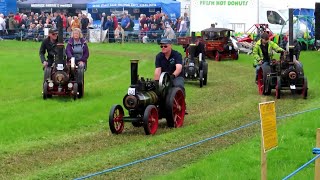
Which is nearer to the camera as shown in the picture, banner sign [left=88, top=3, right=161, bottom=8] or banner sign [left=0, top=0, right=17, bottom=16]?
banner sign [left=88, top=3, right=161, bottom=8]

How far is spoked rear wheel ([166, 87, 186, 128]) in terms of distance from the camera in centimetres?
1273

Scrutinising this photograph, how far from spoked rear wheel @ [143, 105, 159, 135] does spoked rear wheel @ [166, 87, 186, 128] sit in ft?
1.27

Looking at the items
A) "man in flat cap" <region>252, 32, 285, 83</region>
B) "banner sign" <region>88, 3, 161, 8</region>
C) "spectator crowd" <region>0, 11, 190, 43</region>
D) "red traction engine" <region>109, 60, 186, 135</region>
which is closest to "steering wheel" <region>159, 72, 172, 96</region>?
"red traction engine" <region>109, 60, 186, 135</region>

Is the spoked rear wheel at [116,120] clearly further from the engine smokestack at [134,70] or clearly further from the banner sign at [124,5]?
the banner sign at [124,5]

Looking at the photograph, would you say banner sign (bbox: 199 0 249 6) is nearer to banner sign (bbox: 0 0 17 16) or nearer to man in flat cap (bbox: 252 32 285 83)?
banner sign (bbox: 0 0 17 16)

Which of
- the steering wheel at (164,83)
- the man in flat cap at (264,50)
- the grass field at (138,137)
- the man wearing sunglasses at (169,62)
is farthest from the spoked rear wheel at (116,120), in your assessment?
the man in flat cap at (264,50)

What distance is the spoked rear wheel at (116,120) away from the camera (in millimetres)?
12094

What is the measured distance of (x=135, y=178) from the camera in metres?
8.91

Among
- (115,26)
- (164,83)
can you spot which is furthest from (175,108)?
(115,26)

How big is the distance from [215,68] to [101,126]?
14.8 meters

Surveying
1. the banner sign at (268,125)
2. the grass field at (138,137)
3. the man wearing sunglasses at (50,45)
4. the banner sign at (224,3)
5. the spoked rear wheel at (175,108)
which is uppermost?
the banner sign at (224,3)

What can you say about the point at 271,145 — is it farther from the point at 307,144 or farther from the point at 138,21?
the point at 138,21

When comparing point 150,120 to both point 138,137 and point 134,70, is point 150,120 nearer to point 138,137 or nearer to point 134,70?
point 138,137

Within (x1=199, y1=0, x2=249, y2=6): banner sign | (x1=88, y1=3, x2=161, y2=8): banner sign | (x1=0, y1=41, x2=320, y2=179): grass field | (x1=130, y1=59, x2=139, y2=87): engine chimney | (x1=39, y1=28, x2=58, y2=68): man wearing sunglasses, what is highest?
(x1=88, y1=3, x2=161, y2=8): banner sign
